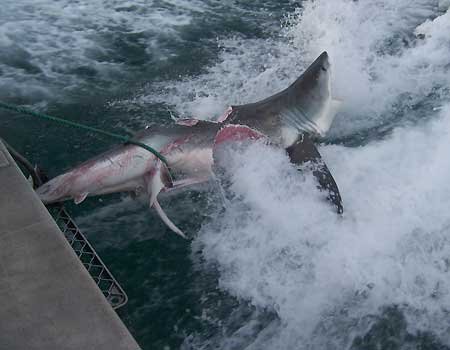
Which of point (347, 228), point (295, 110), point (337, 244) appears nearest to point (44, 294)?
point (337, 244)

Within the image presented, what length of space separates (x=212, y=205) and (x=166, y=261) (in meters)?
0.63

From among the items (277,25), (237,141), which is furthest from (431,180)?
(277,25)

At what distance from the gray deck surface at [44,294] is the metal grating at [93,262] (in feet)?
0.85

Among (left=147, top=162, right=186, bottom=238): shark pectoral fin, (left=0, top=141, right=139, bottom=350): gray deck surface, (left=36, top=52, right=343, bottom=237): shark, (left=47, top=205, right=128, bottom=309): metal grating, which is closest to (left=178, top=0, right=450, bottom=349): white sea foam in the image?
(left=36, top=52, right=343, bottom=237): shark

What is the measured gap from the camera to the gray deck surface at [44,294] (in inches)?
86.3

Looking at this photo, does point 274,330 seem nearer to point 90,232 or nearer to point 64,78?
point 90,232

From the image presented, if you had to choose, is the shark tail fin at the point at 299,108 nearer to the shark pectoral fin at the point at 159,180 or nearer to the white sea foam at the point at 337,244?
the white sea foam at the point at 337,244

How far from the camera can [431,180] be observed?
4.23 m

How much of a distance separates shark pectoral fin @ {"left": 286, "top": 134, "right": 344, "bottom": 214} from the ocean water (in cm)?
8

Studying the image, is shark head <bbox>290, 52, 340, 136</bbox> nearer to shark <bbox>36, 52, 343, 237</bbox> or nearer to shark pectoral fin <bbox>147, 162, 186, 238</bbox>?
shark <bbox>36, 52, 343, 237</bbox>

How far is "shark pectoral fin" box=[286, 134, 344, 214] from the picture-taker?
3.94 m

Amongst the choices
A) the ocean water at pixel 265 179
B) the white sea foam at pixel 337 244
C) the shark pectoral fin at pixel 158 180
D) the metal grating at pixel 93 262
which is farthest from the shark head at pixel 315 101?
the metal grating at pixel 93 262

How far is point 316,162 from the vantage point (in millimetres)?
4148

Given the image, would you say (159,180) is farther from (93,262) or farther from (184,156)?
(93,262)
